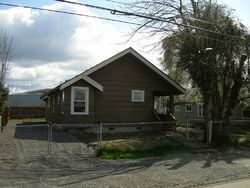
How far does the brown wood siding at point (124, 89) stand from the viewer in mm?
22844

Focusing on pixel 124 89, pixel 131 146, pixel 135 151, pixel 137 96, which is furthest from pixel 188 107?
pixel 135 151

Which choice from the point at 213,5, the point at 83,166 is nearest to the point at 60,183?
the point at 83,166

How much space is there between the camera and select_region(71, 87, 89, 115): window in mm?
21875

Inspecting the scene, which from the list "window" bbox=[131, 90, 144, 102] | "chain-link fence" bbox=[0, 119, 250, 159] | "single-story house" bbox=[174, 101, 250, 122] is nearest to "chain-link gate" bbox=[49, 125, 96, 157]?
"chain-link fence" bbox=[0, 119, 250, 159]

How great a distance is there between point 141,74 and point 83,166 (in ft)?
39.6

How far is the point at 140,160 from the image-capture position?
14.2m

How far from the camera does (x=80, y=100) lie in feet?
72.1

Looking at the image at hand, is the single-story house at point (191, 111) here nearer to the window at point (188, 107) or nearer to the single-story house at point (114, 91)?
the window at point (188, 107)

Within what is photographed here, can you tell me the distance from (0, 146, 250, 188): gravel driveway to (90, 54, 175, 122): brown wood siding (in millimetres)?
8173

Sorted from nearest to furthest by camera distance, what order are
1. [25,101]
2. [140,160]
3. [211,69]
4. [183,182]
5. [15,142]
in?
[183,182]
[140,160]
[15,142]
[211,69]
[25,101]

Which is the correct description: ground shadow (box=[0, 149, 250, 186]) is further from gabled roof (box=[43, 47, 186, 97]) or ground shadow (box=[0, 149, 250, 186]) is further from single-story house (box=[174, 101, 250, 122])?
single-story house (box=[174, 101, 250, 122])

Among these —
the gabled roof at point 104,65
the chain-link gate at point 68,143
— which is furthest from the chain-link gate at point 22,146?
the gabled roof at point 104,65

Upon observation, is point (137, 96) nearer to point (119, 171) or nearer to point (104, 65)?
point (104, 65)

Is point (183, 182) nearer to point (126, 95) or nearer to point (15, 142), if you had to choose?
point (15, 142)
